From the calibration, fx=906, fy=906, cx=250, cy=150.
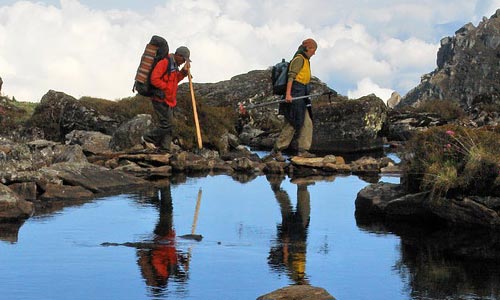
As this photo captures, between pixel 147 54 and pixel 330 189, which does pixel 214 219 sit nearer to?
pixel 330 189

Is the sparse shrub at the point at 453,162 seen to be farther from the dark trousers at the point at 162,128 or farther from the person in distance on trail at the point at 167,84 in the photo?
the dark trousers at the point at 162,128

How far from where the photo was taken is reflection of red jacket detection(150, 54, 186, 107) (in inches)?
717

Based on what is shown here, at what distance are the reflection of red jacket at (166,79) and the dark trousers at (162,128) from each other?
0.60 feet

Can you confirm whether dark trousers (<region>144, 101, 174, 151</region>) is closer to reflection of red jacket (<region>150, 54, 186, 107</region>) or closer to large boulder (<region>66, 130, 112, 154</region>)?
reflection of red jacket (<region>150, 54, 186, 107</region>)

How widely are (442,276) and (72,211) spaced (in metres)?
5.69

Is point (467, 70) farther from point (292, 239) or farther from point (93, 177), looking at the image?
point (292, 239)

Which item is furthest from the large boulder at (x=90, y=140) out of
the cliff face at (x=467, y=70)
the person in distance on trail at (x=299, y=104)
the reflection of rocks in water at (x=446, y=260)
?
the cliff face at (x=467, y=70)

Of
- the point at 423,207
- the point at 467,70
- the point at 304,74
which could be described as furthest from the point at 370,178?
the point at 467,70

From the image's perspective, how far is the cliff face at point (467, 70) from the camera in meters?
109

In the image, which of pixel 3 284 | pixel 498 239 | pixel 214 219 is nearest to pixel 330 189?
pixel 214 219

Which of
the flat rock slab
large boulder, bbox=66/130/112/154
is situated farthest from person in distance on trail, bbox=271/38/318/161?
the flat rock slab

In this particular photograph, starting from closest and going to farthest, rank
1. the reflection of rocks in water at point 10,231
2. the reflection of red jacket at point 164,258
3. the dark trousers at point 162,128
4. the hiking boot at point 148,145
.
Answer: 1. the reflection of red jacket at point 164,258
2. the reflection of rocks in water at point 10,231
3. the dark trousers at point 162,128
4. the hiking boot at point 148,145

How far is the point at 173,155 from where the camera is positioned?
19500 mm

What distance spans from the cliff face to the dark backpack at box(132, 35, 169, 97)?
283 ft
